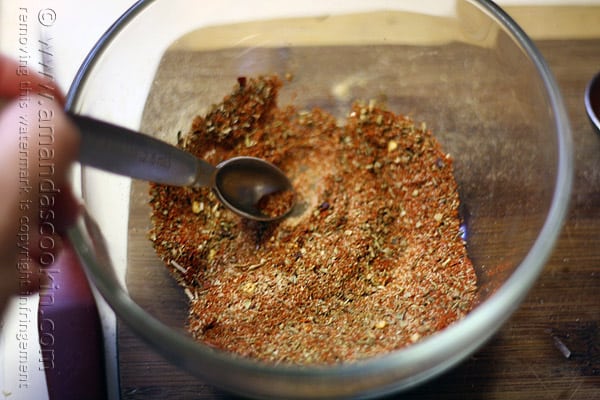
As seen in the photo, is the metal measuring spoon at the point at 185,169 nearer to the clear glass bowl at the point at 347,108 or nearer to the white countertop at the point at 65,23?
the clear glass bowl at the point at 347,108

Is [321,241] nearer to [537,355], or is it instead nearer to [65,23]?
[537,355]

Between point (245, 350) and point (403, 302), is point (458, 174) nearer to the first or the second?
point (403, 302)

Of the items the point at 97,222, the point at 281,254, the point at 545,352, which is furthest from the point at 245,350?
the point at 545,352

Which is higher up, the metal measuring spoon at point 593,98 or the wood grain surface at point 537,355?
the metal measuring spoon at point 593,98

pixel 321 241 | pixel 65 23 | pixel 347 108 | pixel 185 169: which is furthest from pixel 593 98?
pixel 65 23

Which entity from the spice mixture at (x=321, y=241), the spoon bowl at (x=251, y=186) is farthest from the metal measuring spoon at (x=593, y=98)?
the spoon bowl at (x=251, y=186)

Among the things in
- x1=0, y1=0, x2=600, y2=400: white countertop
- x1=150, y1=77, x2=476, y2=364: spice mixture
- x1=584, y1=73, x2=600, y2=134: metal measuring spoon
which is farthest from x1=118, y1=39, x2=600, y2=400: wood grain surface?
x1=0, y1=0, x2=600, y2=400: white countertop
